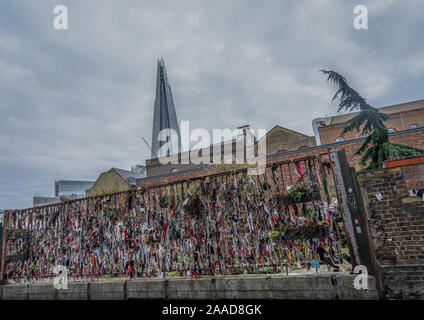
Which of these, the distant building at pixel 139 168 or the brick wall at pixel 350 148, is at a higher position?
the distant building at pixel 139 168

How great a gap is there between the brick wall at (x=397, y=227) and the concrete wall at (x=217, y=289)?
39 centimetres

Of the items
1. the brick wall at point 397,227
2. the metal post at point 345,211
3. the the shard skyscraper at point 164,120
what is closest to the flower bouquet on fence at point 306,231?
the metal post at point 345,211

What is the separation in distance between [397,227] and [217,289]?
3.27 metres

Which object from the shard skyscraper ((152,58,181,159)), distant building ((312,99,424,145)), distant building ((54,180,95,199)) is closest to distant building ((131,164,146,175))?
the shard skyscraper ((152,58,181,159))

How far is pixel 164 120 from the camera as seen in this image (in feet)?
207

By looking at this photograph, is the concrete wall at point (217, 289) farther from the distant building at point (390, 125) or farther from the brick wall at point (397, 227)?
the distant building at point (390, 125)

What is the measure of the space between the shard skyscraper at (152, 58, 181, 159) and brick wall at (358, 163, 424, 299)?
193ft

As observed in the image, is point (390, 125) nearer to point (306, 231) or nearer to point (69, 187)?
point (306, 231)

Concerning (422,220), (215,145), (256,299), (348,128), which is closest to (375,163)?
(348,128)

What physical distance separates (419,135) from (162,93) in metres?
55.3

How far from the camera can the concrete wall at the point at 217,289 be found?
4227 millimetres

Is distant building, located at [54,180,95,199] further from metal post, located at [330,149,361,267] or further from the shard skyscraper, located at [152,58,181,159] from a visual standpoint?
metal post, located at [330,149,361,267]
